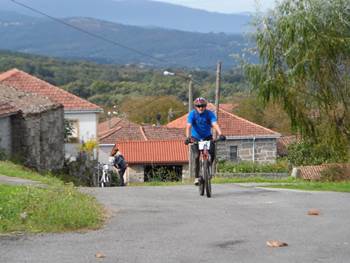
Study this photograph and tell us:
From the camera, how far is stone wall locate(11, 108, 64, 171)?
87.8ft

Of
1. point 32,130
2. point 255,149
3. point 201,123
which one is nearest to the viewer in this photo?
point 201,123

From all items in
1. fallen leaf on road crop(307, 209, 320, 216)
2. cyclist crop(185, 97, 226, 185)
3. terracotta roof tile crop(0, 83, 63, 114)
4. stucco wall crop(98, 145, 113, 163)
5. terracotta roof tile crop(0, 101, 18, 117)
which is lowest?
fallen leaf on road crop(307, 209, 320, 216)

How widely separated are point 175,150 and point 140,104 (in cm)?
3544

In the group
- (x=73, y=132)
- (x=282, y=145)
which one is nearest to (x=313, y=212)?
(x=73, y=132)

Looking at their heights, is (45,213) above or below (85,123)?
below

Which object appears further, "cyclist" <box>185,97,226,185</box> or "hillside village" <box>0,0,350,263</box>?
"cyclist" <box>185,97,226,185</box>

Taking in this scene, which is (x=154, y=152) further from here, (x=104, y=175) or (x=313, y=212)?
(x=313, y=212)

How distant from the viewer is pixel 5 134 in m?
26.0

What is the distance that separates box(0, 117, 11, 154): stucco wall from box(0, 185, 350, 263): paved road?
13.5 metres

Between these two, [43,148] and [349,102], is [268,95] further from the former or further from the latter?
[43,148]

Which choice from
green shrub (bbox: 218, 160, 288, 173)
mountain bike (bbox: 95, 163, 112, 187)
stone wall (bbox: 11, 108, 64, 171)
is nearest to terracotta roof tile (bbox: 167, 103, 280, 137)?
green shrub (bbox: 218, 160, 288, 173)

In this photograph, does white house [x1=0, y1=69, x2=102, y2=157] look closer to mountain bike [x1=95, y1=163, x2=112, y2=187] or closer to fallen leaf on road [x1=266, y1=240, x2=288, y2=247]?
mountain bike [x1=95, y1=163, x2=112, y2=187]

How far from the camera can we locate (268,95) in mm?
25406

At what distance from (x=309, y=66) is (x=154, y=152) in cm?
2570
